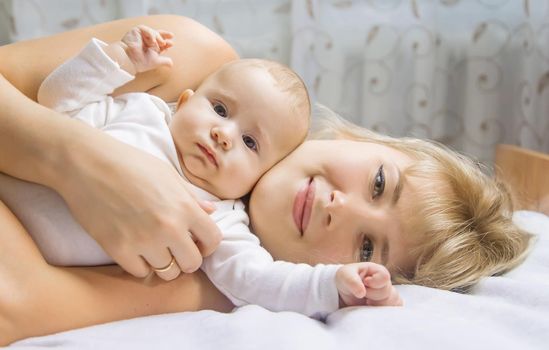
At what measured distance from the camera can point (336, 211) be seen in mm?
1053

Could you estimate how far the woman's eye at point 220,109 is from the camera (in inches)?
44.7

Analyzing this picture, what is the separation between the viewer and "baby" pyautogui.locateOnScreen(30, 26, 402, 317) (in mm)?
960

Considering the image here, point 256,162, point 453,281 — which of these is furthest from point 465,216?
point 256,162

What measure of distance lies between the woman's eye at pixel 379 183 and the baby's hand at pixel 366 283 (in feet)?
0.66

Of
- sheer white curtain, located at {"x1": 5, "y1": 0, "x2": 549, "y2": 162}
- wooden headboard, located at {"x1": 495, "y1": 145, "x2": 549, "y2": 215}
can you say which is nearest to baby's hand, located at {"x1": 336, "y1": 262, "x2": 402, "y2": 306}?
wooden headboard, located at {"x1": 495, "y1": 145, "x2": 549, "y2": 215}

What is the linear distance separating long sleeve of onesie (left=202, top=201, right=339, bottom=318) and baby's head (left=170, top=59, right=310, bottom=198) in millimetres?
121

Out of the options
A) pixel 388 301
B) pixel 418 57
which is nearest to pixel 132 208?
pixel 388 301

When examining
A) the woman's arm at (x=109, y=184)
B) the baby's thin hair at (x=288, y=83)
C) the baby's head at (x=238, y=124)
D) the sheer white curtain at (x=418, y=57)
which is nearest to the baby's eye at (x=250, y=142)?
the baby's head at (x=238, y=124)

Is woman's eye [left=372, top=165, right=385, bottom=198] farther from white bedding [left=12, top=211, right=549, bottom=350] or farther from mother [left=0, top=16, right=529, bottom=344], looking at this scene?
white bedding [left=12, top=211, right=549, bottom=350]

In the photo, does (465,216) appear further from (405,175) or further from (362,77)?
(362,77)

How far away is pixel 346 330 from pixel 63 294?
1.28ft

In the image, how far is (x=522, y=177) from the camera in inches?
72.8

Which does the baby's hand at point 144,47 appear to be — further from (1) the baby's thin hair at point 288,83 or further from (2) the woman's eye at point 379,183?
(2) the woman's eye at point 379,183

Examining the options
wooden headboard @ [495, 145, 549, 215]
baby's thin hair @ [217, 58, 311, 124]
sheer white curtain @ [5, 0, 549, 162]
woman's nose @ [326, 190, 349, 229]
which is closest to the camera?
woman's nose @ [326, 190, 349, 229]
